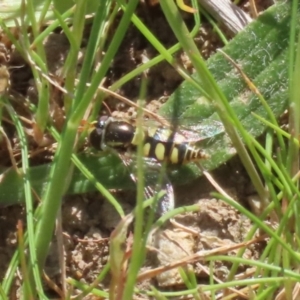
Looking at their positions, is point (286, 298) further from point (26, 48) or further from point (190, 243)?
point (26, 48)

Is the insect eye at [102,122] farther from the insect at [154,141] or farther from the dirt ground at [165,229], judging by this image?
the dirt ground at [165,229]

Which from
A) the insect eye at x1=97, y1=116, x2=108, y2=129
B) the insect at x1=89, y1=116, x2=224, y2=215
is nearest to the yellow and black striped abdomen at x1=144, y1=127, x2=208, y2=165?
the insect at x1=89, y1=116, x2=224, y2=215

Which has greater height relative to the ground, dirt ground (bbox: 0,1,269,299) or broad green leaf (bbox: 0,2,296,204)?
broad green leaf (bbox: 0,2,296,204)

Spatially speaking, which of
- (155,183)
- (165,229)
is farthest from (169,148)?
(165,229)

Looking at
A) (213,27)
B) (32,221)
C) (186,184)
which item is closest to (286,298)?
(186,184)

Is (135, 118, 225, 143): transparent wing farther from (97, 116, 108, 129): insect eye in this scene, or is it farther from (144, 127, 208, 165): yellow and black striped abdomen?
(97, 116, 108, 129): insect eye

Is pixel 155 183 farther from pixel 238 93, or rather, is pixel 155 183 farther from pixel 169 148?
pixel 238 93
